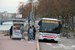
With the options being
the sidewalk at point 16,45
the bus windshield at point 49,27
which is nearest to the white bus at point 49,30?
the bus windshield at point 49,27

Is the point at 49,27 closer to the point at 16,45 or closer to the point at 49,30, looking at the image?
the point at 49,30

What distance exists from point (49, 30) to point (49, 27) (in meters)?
0.38

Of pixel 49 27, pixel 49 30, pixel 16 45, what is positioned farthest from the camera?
pixel 49 27

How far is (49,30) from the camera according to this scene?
21.4m

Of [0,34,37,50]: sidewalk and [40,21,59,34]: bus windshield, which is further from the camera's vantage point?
[40,21,59,34]: bus windshield

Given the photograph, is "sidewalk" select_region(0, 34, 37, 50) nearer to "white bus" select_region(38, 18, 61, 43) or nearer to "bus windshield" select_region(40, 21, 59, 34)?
"white bus" select_region(38, 18, 61, 43)

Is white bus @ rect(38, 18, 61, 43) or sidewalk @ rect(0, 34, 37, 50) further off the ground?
white bus @ rect(38, 18, 61, 43)

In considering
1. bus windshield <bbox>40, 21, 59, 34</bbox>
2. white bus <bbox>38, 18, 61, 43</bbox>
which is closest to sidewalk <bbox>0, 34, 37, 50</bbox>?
white bus <bbox>38, 18, 61, 43</bbox>

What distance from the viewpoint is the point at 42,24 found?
2178cm

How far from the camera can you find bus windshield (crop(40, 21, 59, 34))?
2144cm

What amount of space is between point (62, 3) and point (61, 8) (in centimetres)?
255

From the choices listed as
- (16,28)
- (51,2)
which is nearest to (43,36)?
(16,28)

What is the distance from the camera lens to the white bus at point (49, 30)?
2136 cm

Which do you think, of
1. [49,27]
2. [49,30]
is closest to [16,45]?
[49,30]
